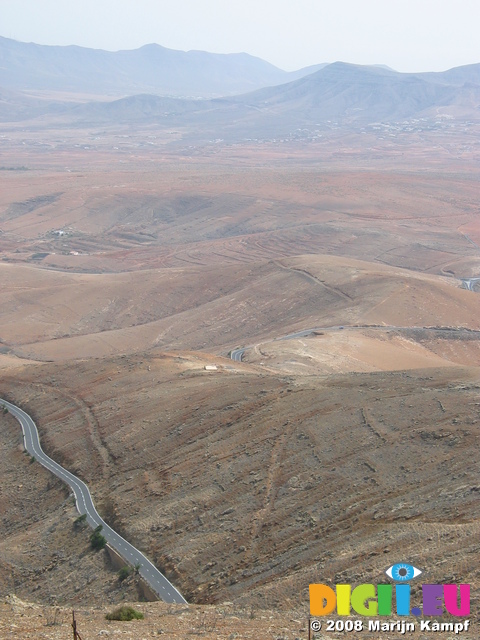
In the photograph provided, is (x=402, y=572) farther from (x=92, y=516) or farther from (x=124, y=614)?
(x=92, y=516)

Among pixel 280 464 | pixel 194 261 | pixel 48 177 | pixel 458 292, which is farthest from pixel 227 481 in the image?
pixel 48 177

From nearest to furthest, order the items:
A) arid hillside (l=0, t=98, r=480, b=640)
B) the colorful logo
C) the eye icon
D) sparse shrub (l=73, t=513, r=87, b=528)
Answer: the colorful logo < the eye icon < arid hillside (l=0, t=98, r=480, b=640) < sparse shrub (l=73, t=513, r=87, b=528)

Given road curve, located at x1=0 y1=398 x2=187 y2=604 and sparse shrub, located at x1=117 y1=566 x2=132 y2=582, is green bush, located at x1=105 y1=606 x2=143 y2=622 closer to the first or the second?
road curve, located at x1=0 y1=398 x2=187 y2=604

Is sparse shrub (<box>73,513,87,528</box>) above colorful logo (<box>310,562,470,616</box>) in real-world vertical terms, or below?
below

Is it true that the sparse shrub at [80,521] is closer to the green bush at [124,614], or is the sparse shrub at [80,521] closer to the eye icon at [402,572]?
the green bush at [124,614]

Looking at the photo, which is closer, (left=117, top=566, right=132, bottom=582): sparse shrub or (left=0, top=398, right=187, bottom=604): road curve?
(left=0, top=398, right=187, bottom=604): road curve

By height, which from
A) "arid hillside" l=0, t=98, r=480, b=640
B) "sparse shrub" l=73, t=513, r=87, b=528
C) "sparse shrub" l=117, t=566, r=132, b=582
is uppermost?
"arid hillside" l=0, t=98, r=480, b=640

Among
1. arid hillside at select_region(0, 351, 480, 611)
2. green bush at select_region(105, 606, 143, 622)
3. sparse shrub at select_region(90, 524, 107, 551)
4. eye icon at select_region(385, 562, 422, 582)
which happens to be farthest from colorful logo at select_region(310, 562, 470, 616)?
sparse shrub at select_region(90, 524, 107, 551)
